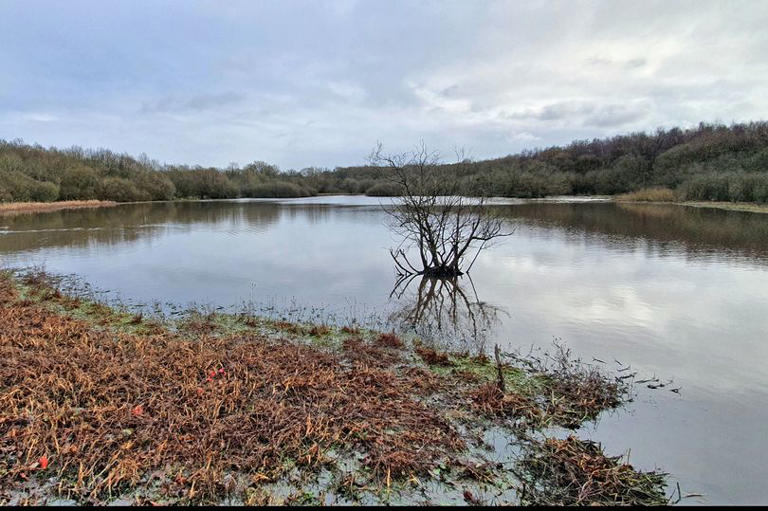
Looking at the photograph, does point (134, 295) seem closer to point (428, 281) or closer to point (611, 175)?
point (428, 281)

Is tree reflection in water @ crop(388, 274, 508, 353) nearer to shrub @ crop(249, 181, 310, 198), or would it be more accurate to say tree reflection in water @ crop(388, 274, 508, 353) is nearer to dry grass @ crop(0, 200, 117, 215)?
dry grass @ crop(0, 200, 117, 215)

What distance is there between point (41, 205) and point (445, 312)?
53.3 metres

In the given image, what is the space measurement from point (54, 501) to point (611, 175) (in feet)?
303

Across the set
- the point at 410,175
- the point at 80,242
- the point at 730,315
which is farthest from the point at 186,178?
the point at 730,315

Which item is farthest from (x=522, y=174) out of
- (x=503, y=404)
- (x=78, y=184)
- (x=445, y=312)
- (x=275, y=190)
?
(x=503, y=404)

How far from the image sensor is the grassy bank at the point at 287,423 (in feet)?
11.6

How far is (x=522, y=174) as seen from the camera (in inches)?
3068

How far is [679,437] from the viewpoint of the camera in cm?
471

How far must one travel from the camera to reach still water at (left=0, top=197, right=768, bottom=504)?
479 centimetres

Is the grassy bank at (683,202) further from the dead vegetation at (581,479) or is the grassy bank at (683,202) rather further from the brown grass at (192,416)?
the brown grass at (192,416)

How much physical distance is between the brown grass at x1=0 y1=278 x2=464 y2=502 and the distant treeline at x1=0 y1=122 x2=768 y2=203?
3290cm

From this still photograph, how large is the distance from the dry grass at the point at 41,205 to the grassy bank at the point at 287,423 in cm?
4529

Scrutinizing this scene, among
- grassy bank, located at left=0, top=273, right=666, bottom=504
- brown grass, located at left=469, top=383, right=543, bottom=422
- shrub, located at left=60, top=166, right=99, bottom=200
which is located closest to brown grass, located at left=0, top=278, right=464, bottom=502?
grassy bank, located at left=0, top=273, right=666, bottom=504

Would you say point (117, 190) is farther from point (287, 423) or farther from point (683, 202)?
point (683, 202)
